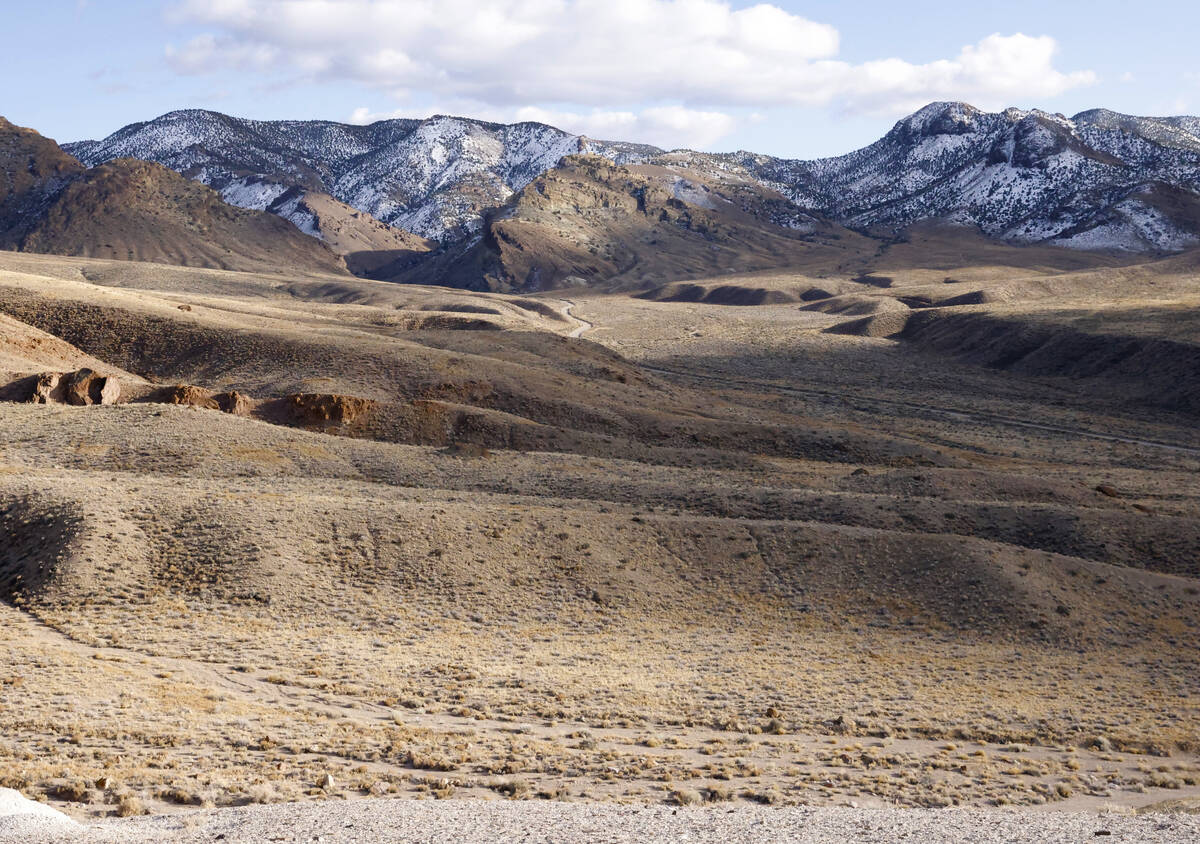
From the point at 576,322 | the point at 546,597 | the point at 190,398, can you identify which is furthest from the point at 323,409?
the point at 576,322

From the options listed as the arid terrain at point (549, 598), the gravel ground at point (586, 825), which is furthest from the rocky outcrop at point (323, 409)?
the gravel ground at point (586, 825)

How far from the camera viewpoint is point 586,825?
48.8ft

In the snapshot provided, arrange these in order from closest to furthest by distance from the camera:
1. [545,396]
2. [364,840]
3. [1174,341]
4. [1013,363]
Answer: [364,840], [545,396], [1174,341], [1013,363]

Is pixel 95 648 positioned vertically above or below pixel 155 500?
below

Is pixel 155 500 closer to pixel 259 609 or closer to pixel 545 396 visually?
pixel 259 609

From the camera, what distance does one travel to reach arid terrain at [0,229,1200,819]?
1855 centimetres

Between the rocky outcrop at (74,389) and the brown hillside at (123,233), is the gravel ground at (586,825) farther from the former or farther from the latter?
the brown hillside at (123,233)

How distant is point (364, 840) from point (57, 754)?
20.5 feet

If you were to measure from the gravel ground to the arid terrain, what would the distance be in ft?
3.59

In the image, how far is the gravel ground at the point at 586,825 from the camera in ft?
45.3

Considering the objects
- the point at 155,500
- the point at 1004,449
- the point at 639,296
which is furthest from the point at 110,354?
the point at 639,296

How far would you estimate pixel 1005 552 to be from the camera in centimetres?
3250

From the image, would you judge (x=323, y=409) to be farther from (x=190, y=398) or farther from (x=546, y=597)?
(x=546, y=597)

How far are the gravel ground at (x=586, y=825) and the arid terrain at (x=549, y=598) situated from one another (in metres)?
1.09
